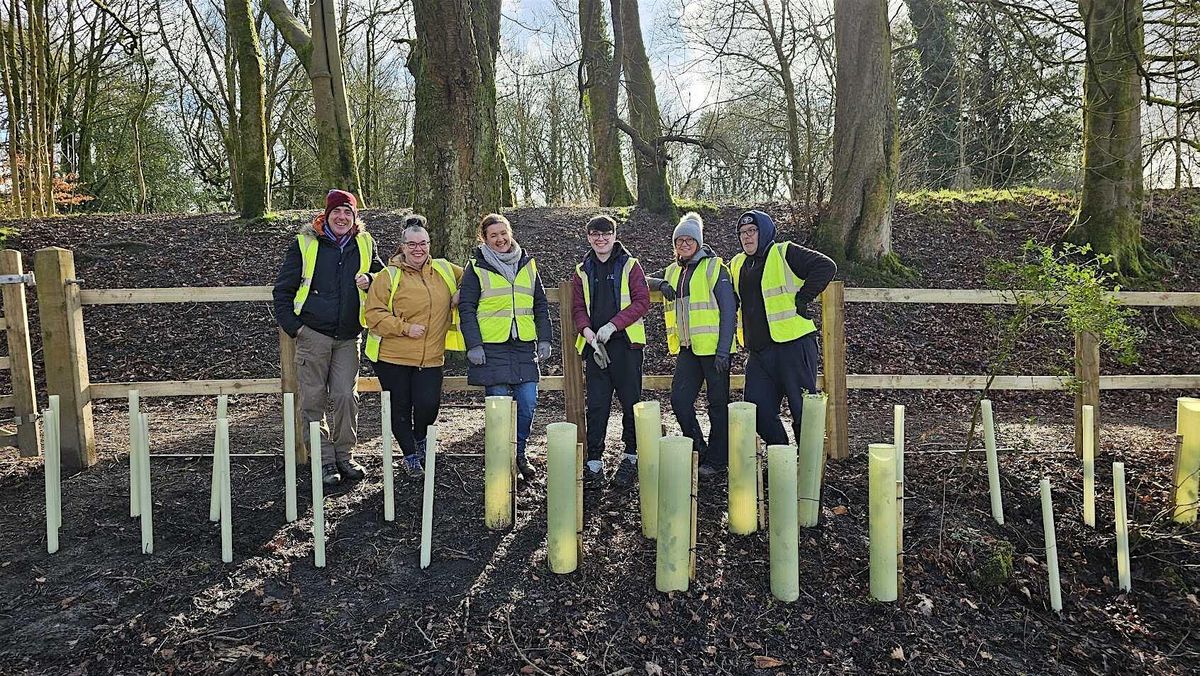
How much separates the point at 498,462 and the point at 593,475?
3.08ft

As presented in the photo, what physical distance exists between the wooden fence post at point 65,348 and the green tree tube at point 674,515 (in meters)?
3.90

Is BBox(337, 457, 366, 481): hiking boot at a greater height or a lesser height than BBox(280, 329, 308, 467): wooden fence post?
lesser

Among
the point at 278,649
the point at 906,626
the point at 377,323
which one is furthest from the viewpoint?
the point at 377,323

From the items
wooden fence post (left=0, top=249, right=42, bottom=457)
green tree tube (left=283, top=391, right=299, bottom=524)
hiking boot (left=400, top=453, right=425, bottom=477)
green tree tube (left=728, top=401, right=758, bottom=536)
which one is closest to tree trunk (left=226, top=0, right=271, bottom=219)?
wooden fence post (left=0, top=249, right=42, bottom=457)

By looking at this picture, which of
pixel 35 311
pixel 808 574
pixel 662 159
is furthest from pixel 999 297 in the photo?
pixel 35 311

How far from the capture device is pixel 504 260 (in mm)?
4262

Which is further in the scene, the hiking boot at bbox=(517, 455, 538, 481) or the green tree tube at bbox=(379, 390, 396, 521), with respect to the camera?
the hiking boot at bbox=(517, 455, 538, 481)

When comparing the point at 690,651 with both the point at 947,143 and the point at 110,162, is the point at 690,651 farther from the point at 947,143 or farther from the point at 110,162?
the point at 110,162

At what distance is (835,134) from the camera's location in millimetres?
9266

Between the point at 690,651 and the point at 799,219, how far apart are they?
8351 millimetres

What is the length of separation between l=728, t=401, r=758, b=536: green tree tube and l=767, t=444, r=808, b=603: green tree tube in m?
0.31

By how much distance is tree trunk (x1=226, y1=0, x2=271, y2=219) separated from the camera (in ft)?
35.6

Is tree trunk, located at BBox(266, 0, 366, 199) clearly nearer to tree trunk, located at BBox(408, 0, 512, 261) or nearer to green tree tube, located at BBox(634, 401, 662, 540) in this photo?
tree trunk, located at BBox(408, 0, 512, 261)

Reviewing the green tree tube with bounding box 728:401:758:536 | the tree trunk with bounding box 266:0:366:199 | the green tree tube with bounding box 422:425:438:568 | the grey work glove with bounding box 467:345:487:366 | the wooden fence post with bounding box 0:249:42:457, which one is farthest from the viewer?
the tree trunk with bounding box 266:0:366:199
